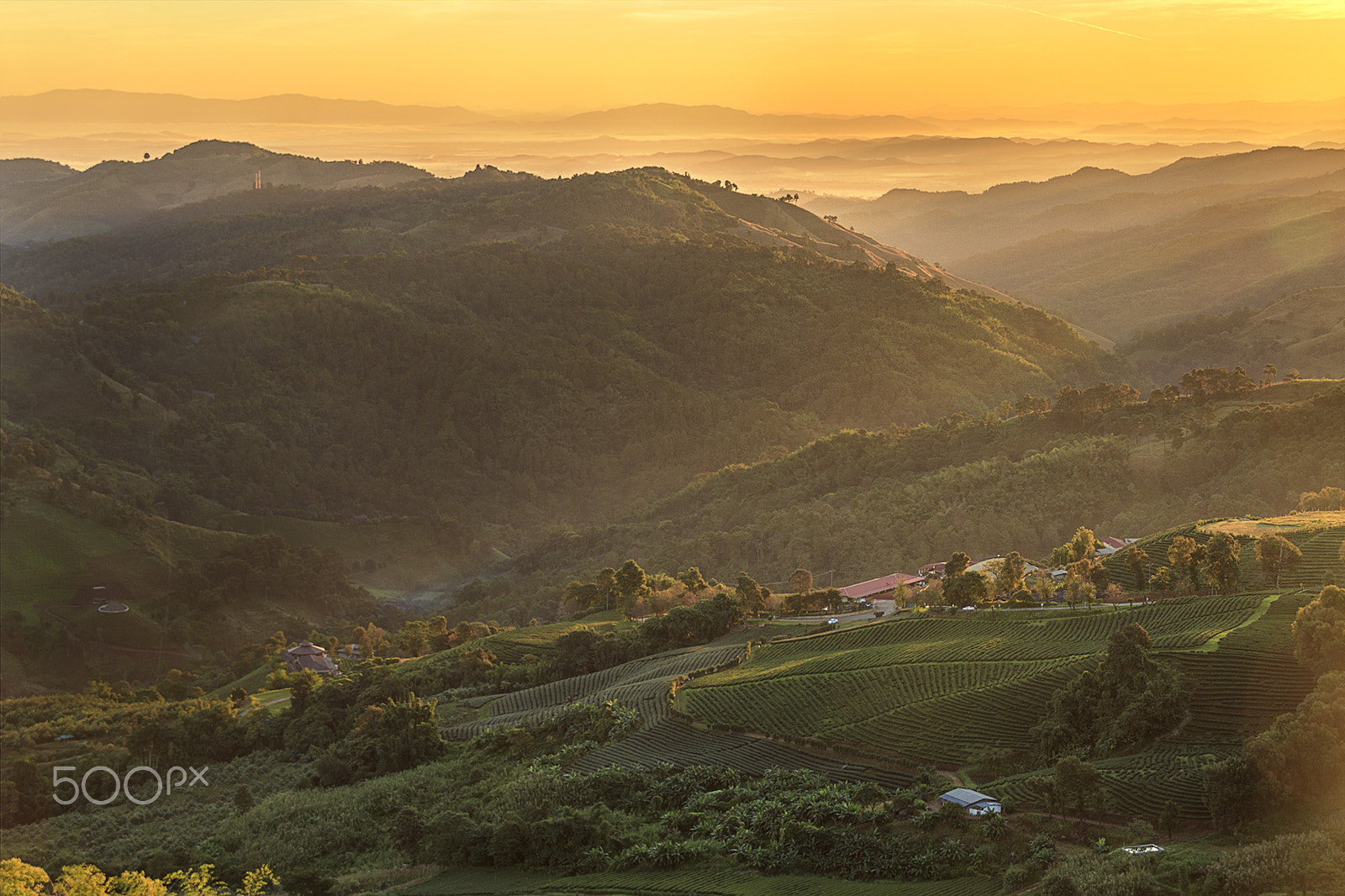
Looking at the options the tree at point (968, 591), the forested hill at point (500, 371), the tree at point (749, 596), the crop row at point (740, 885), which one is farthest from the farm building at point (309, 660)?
the forested hill at point (500, 371)

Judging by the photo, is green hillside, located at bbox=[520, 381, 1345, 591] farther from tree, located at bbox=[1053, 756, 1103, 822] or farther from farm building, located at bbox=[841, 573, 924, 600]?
tree, located at bbox=[1053, 756, 1103, 822]

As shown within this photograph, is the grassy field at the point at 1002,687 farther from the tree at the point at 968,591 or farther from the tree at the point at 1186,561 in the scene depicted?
the tree at the point at 1186,561

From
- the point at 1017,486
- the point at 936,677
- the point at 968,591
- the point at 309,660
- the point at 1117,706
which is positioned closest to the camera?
the point at 1117,706

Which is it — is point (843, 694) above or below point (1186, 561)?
below

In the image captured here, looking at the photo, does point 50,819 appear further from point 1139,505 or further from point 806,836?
point 1139,505

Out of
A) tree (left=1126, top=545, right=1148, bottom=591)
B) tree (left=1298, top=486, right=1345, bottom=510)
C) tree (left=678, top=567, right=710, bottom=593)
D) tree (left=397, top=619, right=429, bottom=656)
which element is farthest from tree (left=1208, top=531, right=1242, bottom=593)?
tree (left=397, top=619, right=429, bottom=656)

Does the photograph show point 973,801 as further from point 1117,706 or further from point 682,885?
point 682,885

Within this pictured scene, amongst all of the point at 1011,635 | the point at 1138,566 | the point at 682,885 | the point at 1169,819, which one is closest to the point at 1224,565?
the point at 1138,566
